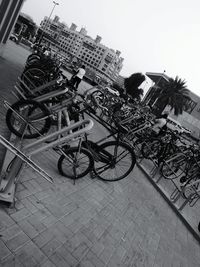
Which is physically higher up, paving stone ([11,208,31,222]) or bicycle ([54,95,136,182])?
bicycle ([54,95,136,182])

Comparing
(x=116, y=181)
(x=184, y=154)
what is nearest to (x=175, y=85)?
(x=184, y=154)

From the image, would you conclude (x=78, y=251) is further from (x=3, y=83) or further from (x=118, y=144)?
(x=3, y=83)

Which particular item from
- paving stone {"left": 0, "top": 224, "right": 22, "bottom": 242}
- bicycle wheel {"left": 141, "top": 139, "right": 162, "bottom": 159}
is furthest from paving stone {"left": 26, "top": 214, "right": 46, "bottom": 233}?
bicycle wheel {"left": 141, "top": 139, "right": 162, "bottom": 159}

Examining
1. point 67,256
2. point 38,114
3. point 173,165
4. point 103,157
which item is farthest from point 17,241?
point 173,165

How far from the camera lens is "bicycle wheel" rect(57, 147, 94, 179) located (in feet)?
15.6

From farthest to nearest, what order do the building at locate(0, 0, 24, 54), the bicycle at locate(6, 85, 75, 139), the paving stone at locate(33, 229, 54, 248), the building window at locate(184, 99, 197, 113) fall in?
the building window at locate(184, 99, 197, 113) → the building at locate(0, 0, 24, 54) → the bicycle at locate(6, 85, 75, 139) → the paving stone at locate(33, 229, 54, 248)

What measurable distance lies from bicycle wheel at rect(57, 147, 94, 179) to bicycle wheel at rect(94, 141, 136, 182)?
1.20 feet

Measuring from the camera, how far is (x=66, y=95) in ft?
18.6

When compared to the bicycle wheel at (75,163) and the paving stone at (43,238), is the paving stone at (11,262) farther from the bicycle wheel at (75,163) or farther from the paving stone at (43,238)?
the bicycle wheel at (75,163)

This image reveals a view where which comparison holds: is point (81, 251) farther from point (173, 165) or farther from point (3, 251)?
point (173, 165)

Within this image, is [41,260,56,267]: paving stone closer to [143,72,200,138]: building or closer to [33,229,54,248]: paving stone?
[33,229,54,248]: paving stone

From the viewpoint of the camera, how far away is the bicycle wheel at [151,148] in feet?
30.5

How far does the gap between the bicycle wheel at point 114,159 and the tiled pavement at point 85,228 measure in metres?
0.23

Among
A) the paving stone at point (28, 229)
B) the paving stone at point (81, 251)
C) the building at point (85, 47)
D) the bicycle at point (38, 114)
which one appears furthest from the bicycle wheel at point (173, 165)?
the building at point (85, 47)
